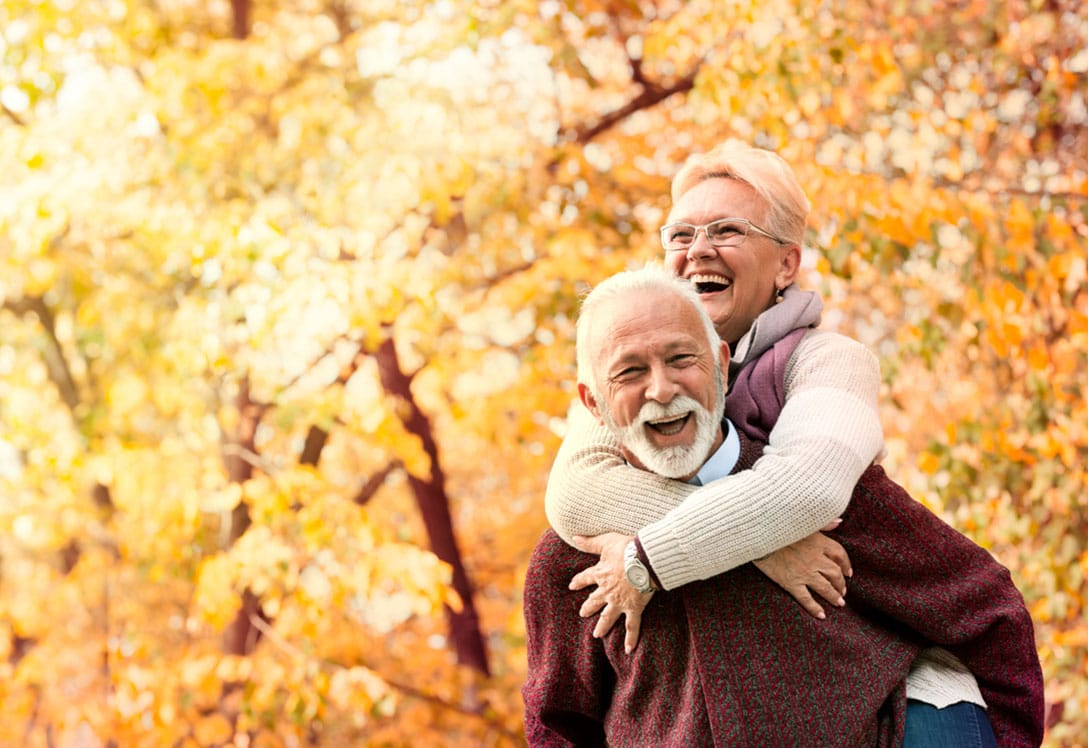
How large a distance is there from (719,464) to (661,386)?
14 cm

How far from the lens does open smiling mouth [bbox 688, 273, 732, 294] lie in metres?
1.66

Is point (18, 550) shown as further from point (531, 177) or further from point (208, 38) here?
point (531, 177)

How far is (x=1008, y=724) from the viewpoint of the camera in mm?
1525

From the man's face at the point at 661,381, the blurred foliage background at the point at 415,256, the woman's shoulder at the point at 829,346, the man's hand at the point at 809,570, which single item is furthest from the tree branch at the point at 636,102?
the man's hand at the point at 809,570

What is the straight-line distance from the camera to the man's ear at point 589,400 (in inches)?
59.6

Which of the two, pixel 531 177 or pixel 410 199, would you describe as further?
pixel 531 177

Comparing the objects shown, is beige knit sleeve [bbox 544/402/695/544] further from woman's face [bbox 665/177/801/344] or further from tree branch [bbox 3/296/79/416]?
tree branch [bbox 3/296/79/416]

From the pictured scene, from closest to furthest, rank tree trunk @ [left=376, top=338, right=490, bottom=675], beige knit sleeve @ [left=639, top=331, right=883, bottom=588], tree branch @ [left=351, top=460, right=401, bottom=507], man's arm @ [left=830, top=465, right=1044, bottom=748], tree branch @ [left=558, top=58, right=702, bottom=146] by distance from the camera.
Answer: beige knit sleeve @ [left=639, top=331, right=883, bottom=588] < man's arm @ [left=830, top=465, right=1044, bottom=748] < tree branch @ [left=558, top=58, right=702, bottom=146] < tree trunk @ [left=376, top=338, right=490, bottom=675] < tree branch @ [left=351, top=460, right=401, bottom=507]

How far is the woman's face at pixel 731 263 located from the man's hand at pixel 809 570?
14.8 inches

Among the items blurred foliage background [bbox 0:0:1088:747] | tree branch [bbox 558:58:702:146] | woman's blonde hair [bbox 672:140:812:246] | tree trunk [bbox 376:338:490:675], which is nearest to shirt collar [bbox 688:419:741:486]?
woman's blonde hair [bbox 672:140:812:246]

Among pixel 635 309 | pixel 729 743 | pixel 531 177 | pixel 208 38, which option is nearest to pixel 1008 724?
pixel 729 743

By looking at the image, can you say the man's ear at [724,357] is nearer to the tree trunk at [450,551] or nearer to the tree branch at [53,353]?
the tree trunk at [450,551]

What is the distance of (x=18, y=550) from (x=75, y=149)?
160 inches

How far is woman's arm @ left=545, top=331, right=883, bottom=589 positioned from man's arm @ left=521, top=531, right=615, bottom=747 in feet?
0.24
